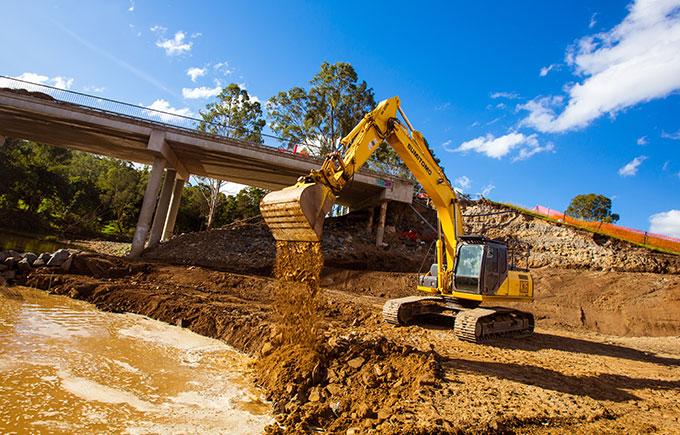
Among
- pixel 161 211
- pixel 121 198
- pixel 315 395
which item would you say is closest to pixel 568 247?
pixel 315 395

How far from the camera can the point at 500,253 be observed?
927cm

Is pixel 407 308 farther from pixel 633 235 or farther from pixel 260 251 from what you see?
pixel 633 235

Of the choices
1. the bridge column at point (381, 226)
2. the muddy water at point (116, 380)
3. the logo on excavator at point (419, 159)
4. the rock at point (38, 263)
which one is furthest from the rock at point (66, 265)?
the bridge column at point (381, 226)

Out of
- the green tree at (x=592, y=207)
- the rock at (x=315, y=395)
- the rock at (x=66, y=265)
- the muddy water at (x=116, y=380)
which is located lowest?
the muddy water at (x=116, y=380)

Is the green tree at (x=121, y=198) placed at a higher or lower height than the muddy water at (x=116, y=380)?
higher

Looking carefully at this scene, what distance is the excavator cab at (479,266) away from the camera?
8.85 meters

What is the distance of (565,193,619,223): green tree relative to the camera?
60.0 meters

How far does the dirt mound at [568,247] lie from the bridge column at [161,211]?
2041cm

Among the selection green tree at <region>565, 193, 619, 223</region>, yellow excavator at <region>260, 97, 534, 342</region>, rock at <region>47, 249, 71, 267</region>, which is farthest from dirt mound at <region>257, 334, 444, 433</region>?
green tree at <region>565, 193, 619, 223</region>

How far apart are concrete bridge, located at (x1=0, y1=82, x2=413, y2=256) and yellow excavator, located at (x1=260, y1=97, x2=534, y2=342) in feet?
48.6

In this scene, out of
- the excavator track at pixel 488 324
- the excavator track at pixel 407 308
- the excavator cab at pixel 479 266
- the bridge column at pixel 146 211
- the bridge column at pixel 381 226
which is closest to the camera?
the excavator track at pixel 488 324

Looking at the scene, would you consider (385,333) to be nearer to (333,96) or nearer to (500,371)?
(500,371)

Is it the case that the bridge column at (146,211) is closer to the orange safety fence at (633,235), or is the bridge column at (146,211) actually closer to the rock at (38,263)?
the rock at (38,263)

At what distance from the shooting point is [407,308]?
966 centimetres
